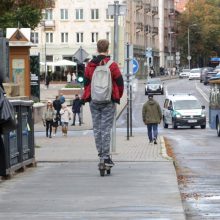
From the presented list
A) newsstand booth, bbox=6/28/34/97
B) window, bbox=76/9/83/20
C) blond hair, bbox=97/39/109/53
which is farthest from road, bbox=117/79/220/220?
window, bbox=76/9/83/20

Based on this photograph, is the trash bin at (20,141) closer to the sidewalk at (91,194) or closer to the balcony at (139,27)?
the sidewalk at (91,194)

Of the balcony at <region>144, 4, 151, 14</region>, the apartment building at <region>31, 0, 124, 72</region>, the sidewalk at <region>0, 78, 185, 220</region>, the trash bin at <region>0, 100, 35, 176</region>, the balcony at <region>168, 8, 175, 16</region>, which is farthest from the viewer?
the balcony at <region>168, 8, 175, 16</region>

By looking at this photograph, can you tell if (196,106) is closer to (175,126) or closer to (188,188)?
(175,126)

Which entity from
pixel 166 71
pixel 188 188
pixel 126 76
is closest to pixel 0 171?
pixel 188 188

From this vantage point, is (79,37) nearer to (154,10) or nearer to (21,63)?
(154,10)

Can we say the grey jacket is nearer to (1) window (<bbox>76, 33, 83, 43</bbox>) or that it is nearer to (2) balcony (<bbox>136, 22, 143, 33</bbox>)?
(1) window (<bbox>76, 33, 83, 43</bbox>)

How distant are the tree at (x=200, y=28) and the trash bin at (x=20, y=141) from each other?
5227 inches

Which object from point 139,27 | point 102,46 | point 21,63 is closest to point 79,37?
point 139,27

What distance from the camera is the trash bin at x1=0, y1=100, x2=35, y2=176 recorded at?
45.0 feet

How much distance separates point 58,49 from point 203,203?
108 meters

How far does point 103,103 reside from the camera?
13.1m

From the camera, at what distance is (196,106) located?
148ft

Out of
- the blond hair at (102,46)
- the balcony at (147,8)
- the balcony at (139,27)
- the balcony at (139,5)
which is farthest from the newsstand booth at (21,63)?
the balcony at (147,8)

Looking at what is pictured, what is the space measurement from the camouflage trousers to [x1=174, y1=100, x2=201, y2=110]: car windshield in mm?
31294
